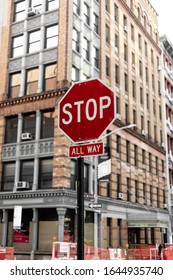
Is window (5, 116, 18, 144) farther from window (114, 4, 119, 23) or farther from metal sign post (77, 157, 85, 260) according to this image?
metal sign post (77, 157, 85, 260)

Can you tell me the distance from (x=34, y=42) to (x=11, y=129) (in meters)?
7.70

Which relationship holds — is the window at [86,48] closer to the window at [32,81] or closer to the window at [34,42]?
the window at [34,42]

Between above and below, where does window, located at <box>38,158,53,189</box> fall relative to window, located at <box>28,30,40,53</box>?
below

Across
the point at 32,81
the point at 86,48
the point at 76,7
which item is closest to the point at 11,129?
the point at 32,81

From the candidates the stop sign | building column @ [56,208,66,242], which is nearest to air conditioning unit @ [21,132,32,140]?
building column @ [56,208,66,242]

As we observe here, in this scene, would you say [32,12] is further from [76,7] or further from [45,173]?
[45,173]

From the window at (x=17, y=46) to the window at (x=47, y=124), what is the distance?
6725mm

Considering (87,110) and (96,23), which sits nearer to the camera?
(87,110)

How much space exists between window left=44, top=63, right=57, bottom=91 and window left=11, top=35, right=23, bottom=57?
375 cm

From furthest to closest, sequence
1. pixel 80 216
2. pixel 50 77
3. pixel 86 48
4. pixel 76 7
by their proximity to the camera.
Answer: pixel 86 48 < pixel 76 7 < pixel 50 77 < pixel 80 216

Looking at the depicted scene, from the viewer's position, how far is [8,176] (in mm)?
28797

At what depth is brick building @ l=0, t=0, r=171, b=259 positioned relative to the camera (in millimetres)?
26234

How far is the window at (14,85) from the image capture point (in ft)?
99.8
